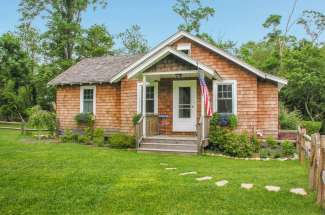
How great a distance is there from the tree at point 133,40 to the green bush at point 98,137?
22.9 metres

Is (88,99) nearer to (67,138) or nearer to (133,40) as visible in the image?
(67,138)

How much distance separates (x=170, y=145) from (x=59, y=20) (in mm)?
22002

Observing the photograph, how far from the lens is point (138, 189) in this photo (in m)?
6.00

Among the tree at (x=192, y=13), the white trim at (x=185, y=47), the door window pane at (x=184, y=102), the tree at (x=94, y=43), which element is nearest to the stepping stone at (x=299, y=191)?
the door window pane at (x=184, y=102)

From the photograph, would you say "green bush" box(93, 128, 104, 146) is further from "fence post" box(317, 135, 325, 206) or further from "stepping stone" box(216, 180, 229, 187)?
"fence post" box(317, 135, 325, 206)

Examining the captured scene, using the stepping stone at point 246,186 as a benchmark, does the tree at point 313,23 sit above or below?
above

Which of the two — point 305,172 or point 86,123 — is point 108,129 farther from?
point 305,172

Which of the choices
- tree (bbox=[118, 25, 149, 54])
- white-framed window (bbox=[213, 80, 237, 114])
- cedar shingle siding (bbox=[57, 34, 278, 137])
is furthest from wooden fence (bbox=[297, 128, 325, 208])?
tree (bbox=[118, 25, 149, 54])

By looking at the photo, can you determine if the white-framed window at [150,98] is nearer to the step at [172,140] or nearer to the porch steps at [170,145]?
the step at [172,140]

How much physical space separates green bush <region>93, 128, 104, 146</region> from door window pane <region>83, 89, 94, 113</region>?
1485 mm

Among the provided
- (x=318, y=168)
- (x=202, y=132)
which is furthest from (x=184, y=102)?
(x=318, y=168)

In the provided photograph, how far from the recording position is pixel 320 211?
4758 mm

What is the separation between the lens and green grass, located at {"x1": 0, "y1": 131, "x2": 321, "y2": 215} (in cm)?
493

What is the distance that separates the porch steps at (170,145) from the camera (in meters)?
11.3
